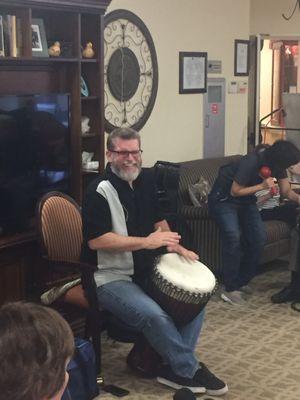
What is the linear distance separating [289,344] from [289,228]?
1.43m

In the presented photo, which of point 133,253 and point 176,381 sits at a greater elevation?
point 133,253

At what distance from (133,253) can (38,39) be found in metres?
1.38

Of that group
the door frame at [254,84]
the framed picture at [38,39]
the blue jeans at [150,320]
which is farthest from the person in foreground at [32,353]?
the door frame at [254,84]

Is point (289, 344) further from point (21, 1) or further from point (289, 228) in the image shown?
point (21, 1)

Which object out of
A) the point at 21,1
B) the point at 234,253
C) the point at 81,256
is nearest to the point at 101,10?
the point at 21,1

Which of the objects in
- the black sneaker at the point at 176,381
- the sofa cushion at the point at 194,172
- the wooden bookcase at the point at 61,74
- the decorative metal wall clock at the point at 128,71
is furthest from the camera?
the sofa cushion at the point at 194,172

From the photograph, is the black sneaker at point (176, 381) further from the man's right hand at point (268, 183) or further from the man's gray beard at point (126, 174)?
the man's right hand at point (268, 183)

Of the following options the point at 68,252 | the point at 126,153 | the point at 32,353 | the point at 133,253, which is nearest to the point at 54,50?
the point at 126,153

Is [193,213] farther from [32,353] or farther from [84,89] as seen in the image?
[32,353]

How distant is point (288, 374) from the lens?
3.56 metres

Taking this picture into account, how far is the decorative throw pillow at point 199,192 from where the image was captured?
515 centimetres

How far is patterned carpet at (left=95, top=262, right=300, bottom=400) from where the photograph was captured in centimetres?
338

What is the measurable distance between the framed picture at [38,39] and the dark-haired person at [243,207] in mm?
1566

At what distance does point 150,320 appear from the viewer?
321 centimetres
